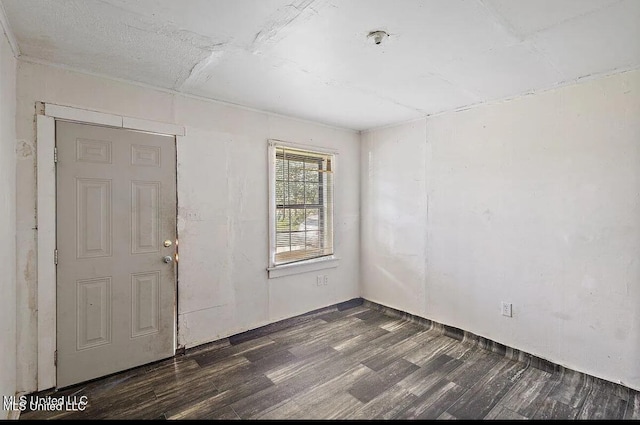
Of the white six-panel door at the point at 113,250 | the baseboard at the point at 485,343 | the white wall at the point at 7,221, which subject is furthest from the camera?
the baseboard at the point at 485,343

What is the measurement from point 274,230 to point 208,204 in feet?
2.50

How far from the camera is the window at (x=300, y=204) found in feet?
11.2

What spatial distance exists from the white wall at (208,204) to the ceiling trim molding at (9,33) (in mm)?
141

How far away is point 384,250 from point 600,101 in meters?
2.43

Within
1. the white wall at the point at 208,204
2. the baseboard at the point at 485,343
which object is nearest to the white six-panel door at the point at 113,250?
the white wall at the point at 208,204

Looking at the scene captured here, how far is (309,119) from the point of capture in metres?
3.55

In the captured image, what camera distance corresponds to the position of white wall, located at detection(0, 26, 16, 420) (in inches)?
66.1

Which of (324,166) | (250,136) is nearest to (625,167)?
(324,166)

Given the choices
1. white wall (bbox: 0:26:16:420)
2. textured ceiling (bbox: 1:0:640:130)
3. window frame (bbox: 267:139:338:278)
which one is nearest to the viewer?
textured ceiling (bbox: 1:0:640:130)

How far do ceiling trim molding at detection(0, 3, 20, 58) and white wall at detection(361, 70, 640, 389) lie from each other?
10.9ft

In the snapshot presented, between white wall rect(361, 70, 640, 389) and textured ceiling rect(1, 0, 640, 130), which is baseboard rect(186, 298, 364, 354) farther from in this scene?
textured ceiling rect(1, 0, 640, 130)

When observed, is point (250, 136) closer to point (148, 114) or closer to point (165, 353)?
point (148, 114)

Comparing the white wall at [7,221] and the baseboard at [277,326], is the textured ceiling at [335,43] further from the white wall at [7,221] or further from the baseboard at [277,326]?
the baseboard at [277,326]

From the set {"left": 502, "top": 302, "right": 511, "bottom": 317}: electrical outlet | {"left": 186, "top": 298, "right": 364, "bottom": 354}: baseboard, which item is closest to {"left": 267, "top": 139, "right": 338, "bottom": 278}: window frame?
{"left": 186, "top": 298, "right": 364, "bottom": 354}: baseboard
